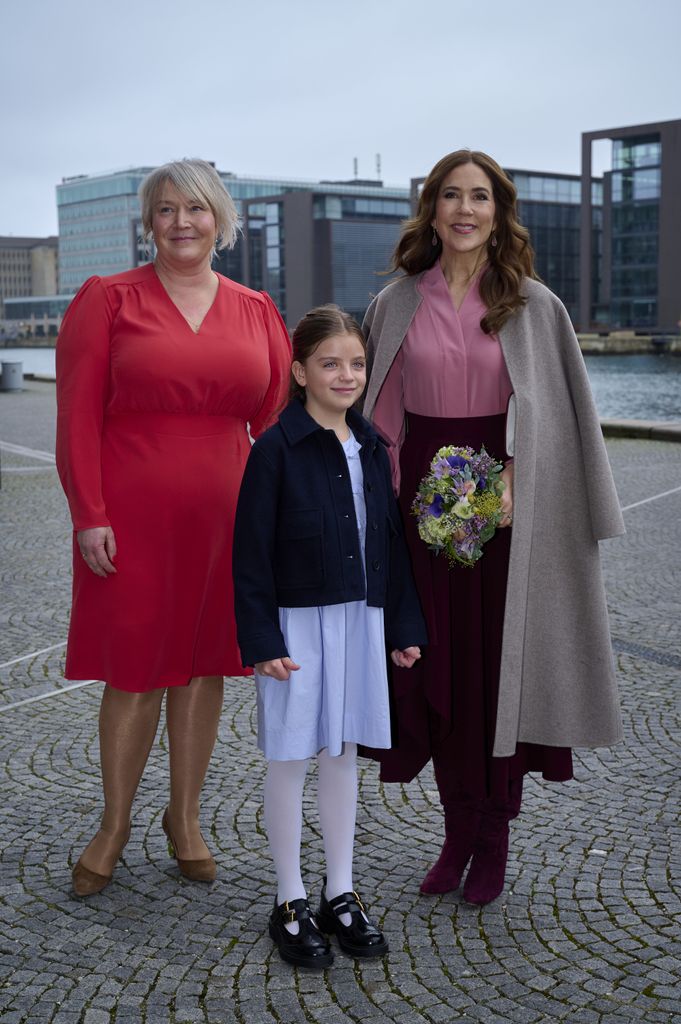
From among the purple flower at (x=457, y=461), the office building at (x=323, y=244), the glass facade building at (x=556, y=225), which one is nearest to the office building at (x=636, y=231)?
the glass facade building at (x=556, y=225)

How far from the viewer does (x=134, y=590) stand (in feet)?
10.5

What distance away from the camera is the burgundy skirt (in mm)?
3115

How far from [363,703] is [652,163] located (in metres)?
96.4

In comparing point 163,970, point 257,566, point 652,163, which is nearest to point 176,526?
point 257,566

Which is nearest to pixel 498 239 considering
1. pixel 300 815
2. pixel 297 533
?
pixel 297 533

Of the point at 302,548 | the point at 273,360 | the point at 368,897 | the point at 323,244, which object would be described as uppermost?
the point at 323,244

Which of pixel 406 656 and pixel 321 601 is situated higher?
pixel 321 601

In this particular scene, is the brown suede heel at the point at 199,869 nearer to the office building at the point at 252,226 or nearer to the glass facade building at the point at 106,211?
the office building at the point at 252,226

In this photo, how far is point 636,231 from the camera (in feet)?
308

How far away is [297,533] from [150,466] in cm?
55

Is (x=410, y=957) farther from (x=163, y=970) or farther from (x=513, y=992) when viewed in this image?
(x=163, y=970)

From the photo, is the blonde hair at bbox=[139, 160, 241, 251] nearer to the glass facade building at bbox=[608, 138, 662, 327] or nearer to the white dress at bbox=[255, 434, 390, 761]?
the white dress at bbox=[255, 434, 390, 761]

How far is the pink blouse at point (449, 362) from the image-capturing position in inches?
122

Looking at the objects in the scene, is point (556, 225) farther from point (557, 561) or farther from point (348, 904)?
point (348, 904)
